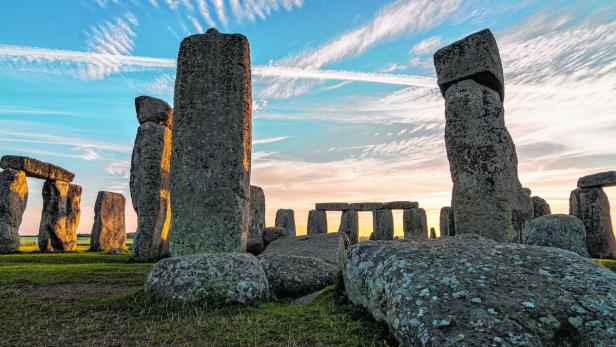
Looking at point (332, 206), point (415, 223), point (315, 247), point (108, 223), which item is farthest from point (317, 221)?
point (315, 247)

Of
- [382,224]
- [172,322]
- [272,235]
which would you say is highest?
[382,224]

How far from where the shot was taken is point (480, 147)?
841 centimetres

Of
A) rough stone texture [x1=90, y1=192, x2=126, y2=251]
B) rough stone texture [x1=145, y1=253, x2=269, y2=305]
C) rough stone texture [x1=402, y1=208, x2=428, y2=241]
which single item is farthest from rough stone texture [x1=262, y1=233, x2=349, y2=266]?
rough stone texture [x1=402, y1=208, x2=428, y2=241]

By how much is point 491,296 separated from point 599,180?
740 inches

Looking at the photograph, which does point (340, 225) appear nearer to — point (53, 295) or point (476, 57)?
point (476, 57)

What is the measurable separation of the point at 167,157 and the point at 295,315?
410 inches

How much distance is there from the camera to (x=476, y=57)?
8695 millimetres

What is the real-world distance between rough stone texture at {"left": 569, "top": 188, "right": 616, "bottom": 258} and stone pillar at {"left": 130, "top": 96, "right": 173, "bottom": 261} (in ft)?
57.2

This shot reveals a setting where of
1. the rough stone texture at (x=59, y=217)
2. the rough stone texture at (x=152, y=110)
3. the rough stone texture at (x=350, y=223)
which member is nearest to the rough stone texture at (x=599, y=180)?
the rough stone texture at (x=350, y=223)

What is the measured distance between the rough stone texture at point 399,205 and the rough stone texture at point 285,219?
6.60 m

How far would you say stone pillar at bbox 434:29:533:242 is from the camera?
832 cm

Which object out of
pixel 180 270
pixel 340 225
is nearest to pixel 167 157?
pixel 180 270

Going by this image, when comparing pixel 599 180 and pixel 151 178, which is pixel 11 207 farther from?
pixel 599 180

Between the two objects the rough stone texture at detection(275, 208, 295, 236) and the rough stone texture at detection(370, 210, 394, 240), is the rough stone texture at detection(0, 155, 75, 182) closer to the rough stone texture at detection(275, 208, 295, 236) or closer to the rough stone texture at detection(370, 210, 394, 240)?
the rough stone texture at detection(275, 208, 295, 236)
